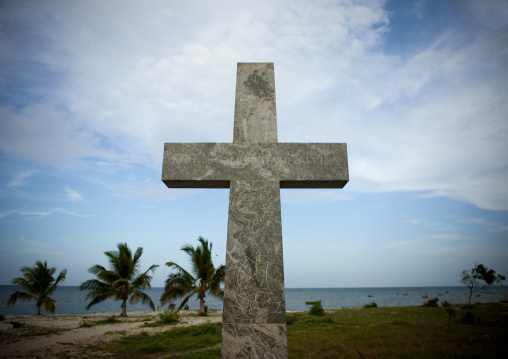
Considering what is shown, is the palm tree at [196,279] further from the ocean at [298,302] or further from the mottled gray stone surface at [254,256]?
the mottled gray stone surface at [254,256]

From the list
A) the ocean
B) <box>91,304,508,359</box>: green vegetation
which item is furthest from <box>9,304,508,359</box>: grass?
the ocean

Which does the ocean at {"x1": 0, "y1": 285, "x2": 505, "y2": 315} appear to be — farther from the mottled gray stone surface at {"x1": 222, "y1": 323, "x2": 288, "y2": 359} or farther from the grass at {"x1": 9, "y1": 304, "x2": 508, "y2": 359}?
the mottled gray stone surface at {"x1": 222, "y1": 323, "x2": 288, "y2": 359}

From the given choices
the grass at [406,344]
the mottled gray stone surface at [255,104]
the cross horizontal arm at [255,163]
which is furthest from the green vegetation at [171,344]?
the mottled gray stone surface at [255,104]

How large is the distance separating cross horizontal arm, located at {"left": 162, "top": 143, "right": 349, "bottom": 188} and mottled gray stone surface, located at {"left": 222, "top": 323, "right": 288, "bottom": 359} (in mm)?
1693

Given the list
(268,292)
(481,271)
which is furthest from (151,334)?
(481,271)

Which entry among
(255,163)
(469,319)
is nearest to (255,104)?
(255,163)

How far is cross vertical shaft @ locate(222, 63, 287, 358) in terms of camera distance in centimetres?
288

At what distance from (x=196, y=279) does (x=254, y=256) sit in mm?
16443

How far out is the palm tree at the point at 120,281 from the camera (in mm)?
16891

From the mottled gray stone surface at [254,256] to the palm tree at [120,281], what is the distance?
16.3m

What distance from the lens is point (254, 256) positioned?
315 cm

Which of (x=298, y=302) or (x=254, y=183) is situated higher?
(x=254, y=183)

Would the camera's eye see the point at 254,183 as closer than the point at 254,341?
No

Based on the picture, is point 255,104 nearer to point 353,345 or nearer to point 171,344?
point 353,345
